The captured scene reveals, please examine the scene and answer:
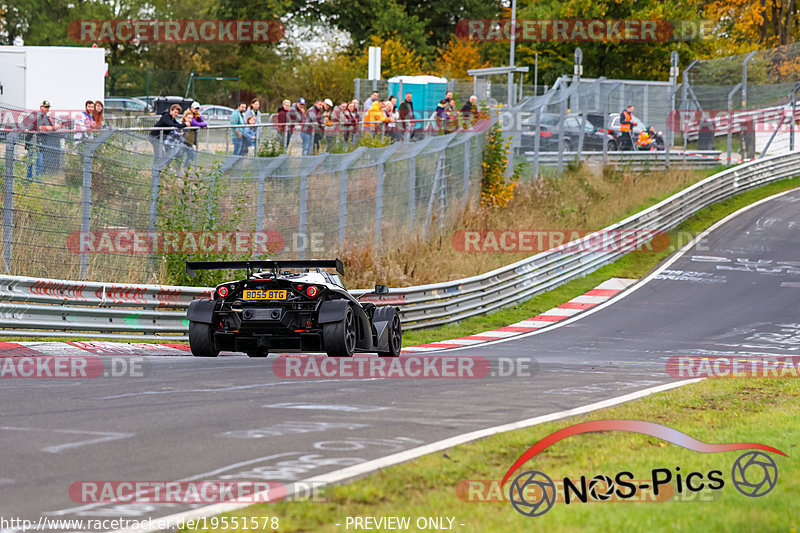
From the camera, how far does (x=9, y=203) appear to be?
14.0 m

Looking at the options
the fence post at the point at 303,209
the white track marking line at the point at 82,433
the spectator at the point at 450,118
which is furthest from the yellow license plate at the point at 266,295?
the spectator at the point at 450,118

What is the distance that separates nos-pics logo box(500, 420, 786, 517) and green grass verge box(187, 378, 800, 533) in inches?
2.3

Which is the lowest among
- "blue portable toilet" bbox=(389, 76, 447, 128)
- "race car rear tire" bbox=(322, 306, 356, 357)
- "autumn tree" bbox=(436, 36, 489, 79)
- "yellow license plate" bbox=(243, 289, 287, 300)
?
"race car rear tire" bbox=(322, 306, 356, 357)

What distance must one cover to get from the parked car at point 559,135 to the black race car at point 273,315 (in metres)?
19.7

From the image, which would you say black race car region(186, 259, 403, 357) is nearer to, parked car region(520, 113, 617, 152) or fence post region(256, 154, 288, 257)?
fence post region(256, 154, 288, 257)

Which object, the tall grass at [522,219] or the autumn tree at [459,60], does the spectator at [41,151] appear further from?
the autumn tree at [459,60]

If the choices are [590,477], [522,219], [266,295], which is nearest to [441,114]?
[522,219]

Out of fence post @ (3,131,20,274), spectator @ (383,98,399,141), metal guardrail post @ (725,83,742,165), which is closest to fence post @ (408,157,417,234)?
spectator @ (383,98,399,141)

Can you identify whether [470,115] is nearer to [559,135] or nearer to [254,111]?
[559,135]

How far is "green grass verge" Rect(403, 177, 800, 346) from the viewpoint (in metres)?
20.9

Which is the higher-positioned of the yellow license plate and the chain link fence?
the chain link fence

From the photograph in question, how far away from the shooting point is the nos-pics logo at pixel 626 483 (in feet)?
20.6

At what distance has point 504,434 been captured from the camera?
814 centimetres

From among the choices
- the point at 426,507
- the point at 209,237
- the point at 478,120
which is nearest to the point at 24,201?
the point at 209,237
